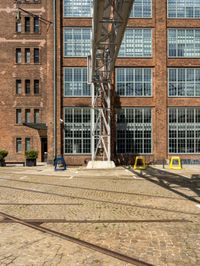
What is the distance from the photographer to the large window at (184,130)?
32156 mm

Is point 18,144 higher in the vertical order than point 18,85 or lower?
Answer: lower

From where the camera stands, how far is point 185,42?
1283 inches

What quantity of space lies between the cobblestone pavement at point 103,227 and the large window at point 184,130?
1981 centimetres

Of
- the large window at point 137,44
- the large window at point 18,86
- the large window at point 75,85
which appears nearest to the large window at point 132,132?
the large window at point 75,85

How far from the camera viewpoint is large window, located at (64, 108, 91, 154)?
31734 millimetres

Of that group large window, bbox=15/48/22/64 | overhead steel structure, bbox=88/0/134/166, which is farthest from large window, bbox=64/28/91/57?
large window, bbox=15/48/22/64

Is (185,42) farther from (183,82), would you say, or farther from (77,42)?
(77,42)

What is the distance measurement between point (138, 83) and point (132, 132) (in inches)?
180

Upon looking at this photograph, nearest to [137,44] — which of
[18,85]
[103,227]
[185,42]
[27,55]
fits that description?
[185,42]

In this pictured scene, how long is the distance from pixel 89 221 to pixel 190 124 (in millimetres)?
25824

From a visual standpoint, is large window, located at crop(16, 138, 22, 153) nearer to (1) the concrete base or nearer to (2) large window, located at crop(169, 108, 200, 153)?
(1) the concrete base

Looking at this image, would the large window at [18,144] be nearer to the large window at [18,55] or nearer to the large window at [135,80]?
the large window at [18,55]

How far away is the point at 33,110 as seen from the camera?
40.9m

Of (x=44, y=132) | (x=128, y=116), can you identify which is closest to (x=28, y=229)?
(x=128, y=116)
